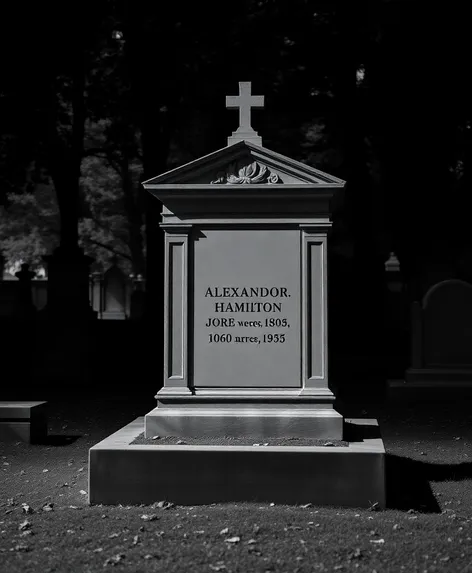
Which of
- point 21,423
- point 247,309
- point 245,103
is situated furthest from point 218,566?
point 21,423

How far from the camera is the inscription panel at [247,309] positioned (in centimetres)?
760

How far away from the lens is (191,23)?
20.1 meters

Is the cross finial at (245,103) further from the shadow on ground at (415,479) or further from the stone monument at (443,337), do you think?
the stone monument at (443,337)

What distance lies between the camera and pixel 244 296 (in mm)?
7668

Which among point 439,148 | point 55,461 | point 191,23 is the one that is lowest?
point 55,461

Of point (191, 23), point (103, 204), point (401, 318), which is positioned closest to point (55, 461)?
point (191, 23)

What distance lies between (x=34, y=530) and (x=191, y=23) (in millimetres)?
15979

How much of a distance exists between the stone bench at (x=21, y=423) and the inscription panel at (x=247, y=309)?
9.68 feet

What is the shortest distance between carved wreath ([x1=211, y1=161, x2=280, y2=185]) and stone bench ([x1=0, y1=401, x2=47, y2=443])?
378 centimetres

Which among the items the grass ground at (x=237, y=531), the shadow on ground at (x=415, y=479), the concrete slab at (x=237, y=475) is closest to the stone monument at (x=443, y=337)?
the shadow on ground at (x=415, y=479)

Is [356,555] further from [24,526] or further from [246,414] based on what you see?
[246,414]

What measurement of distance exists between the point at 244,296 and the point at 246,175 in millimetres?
998

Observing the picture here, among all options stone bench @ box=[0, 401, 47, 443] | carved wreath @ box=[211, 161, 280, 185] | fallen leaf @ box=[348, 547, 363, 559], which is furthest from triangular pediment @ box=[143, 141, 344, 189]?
stone bench @ box=[0, 401, 47, 443]

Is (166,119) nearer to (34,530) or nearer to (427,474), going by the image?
(427,474)
